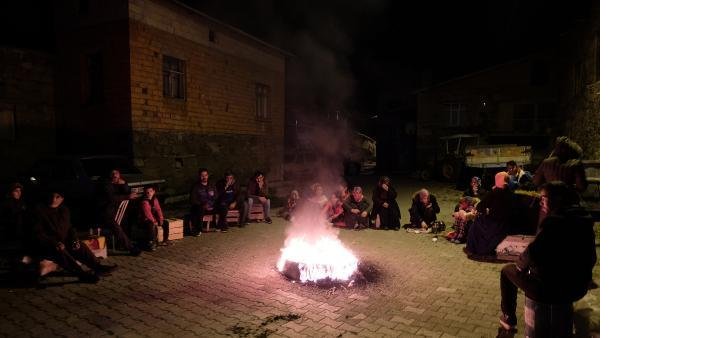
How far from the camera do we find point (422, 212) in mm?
9891

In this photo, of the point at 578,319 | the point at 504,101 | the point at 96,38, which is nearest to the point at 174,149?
the point at 96,38

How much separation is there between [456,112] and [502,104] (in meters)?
2.80

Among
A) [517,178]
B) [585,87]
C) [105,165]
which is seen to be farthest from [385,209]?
[585,87]

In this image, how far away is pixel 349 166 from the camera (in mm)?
26031

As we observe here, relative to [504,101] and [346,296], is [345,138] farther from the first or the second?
[346,296]

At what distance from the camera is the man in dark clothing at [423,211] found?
9820mm

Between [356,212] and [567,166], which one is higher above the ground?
[567,166]

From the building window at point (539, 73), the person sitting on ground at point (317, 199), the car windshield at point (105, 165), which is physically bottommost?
the person sitting on ground at point (317, 199)

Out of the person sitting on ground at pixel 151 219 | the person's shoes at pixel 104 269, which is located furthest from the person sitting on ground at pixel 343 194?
the person's shoes at pixel 104 269

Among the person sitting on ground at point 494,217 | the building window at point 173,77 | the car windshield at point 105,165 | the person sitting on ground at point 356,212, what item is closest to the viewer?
the person sitting on ground at point 494,217

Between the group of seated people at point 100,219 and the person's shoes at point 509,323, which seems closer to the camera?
A: the person's shoes at point 509,323

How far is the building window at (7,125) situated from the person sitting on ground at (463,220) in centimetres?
1425

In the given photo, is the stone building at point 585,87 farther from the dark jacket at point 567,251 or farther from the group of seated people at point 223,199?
the dark jacket at point 567,251

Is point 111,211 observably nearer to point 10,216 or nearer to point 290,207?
point 10,216
